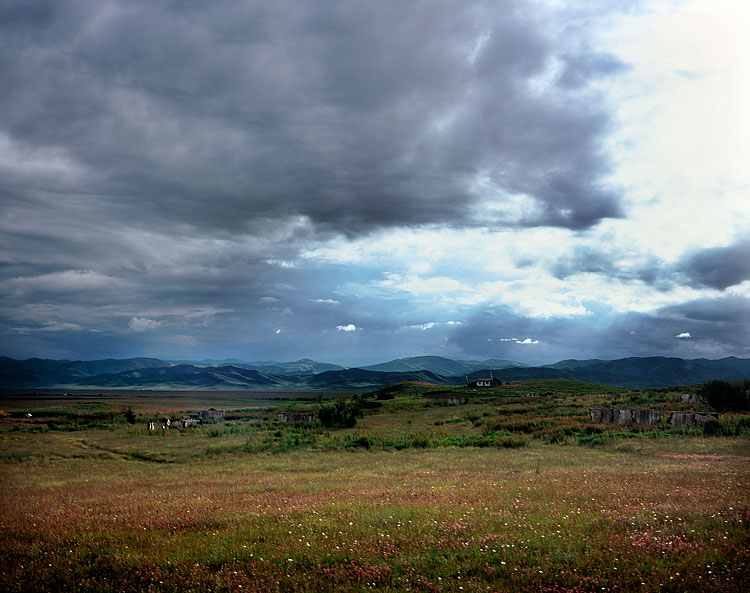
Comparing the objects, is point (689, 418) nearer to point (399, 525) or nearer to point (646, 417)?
point (646, 417)

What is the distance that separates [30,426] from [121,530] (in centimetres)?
7232

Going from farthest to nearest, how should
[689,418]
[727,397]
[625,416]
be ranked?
[727,397], [625,416], [689,418]

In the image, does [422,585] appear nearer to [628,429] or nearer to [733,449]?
[733,449]

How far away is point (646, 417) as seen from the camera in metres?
43.2

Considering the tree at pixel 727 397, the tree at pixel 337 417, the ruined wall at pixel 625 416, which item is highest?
the tree at pixel 727 397

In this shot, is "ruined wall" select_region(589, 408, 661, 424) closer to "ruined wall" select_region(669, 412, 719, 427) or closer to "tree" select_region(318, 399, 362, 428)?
"ruined wall" select_region(669, 412, 719, 427)

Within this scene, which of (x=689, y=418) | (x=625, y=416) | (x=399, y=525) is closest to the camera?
(x=399, y=525)

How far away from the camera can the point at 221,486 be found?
2189 cm

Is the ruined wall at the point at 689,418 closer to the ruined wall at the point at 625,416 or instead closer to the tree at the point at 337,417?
the ruined wall at the point at 625,416

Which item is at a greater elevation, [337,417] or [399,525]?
[399,525]

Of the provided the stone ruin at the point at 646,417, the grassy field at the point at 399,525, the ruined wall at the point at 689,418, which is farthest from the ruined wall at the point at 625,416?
the grassy field at the point at 399,525

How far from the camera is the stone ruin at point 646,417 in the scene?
1554 inches

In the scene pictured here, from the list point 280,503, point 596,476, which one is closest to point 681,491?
point 596,476

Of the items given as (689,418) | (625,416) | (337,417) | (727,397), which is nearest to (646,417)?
(625,416)
